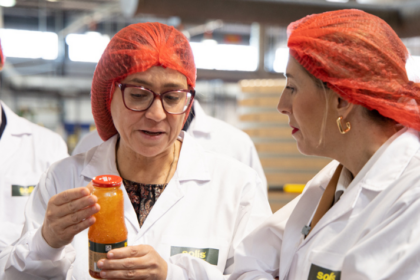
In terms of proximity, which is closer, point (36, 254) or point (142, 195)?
point (36, 254)

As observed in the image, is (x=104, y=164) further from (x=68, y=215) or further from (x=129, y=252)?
(x=129, y=252)

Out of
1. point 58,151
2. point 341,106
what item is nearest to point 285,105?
point 341,106

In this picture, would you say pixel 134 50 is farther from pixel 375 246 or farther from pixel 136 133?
pixel 375 246

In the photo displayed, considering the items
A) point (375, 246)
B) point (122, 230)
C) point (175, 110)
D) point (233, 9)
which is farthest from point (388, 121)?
point (233, 9)

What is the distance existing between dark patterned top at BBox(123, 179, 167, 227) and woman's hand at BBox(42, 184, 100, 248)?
0.36m

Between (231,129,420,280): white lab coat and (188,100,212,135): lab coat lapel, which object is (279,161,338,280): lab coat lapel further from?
(188,100,212,135): lab coat lapel

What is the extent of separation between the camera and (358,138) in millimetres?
1384

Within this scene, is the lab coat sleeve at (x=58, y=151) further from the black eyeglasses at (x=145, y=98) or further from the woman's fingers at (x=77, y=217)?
the woman's fingers at (x=77, y=217)

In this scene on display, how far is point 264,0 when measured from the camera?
8.73 feet

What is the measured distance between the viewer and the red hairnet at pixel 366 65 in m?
1.30

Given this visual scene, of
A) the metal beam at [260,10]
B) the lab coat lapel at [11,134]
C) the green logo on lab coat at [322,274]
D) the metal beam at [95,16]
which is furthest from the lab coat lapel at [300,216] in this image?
the metal beam at [95,16]

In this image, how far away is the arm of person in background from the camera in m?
1.34

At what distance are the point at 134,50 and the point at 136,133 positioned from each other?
34cm

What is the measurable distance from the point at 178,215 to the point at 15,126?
1.35m
